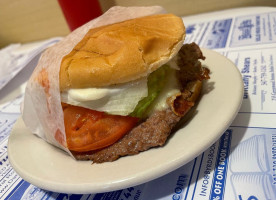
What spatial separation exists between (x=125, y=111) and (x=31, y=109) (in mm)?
368

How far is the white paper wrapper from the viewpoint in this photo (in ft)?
2.61

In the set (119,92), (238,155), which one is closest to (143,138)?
(119,92)

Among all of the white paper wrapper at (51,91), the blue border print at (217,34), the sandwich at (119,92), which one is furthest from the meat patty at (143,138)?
the blue border print at (217,34)

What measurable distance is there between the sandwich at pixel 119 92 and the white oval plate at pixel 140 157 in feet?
0.11

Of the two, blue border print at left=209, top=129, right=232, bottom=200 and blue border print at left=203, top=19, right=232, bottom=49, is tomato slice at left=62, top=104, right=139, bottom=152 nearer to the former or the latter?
blue border print at left=209, top=129, right=232, bottom=200

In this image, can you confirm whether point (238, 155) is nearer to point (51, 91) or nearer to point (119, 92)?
point (119, 92)

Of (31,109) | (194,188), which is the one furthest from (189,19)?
(194,188)

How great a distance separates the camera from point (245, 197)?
0.61 metres

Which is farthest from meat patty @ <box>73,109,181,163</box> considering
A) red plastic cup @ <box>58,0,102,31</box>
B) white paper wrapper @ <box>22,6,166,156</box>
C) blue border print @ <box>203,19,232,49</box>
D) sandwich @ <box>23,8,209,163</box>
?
red plastic cup @ <box>58,0,102,31</box>

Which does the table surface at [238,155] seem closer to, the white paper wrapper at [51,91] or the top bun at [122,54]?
the white paper wrapper at [51,91]

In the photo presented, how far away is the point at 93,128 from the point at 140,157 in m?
0.16

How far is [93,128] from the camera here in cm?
77

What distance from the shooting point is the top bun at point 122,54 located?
713 millimetres

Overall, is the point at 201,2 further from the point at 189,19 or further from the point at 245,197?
the point at 245,197
